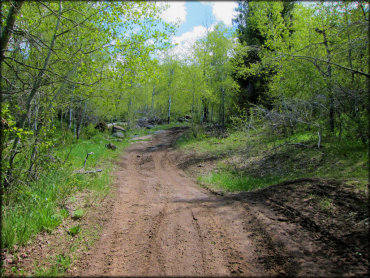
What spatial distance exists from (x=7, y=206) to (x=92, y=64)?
396 cm

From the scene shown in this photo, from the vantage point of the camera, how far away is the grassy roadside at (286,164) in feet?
19.8

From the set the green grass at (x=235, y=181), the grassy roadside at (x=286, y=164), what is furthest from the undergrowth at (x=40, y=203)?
the grassy roadside at (x=286, y=164)

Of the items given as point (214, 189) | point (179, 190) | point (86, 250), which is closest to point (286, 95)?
point (214, 189)

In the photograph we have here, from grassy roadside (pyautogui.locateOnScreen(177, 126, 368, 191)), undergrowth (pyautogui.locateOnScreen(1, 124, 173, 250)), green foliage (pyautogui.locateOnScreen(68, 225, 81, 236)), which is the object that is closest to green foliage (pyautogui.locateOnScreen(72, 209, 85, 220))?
undergrowth (pyautogui.locateOnScreen(1, 124, 173, 250))

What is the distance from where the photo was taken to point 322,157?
24.8 ft

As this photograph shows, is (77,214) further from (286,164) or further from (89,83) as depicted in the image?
(286,164)

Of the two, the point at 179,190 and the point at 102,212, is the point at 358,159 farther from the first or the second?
the point at 102,212

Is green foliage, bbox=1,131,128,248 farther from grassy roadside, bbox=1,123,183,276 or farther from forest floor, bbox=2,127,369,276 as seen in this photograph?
forest floor, bbox=2,127,369,276

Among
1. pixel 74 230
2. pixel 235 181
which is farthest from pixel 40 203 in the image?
pixel 235 181

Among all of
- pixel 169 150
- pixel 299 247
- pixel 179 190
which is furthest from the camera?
A: pixel 169 150

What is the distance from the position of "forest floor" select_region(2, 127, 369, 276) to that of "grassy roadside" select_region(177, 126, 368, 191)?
0.83 metres

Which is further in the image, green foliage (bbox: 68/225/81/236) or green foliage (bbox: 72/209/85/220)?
green foliage (bbox: 72/209/85/220)

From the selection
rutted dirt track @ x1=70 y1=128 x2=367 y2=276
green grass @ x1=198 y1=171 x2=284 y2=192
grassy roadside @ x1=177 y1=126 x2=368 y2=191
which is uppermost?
grassy roadside @ x1=177 y1=126 x2=368 y2=191

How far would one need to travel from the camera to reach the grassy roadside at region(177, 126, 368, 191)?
19.8ft
